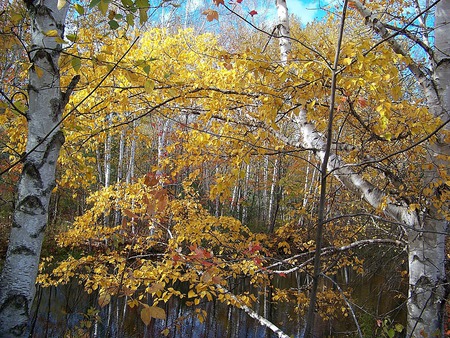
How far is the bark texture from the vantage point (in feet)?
4.61

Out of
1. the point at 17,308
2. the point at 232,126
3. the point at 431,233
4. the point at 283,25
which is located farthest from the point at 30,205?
the point at 431,233

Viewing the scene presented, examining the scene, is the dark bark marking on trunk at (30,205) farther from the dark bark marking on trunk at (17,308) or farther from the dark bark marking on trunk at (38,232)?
the dark bark marking on trunk at (17,308)

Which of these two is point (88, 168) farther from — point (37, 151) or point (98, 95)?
point (98, 95)

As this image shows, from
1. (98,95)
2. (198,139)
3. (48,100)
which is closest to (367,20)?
(198,139)

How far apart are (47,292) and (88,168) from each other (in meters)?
8.60

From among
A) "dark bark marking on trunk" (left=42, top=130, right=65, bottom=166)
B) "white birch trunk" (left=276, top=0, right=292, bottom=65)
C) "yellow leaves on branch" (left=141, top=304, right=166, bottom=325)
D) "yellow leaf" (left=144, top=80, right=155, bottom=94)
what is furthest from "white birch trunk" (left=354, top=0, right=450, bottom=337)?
"dark bark marking on trunk" (left=42, top=130, right=65, bottom=166)

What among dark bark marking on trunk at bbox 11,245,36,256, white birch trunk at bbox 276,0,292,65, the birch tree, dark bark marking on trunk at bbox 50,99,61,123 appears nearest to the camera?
dark bark marking on trunk at bbox 11,245,36,256

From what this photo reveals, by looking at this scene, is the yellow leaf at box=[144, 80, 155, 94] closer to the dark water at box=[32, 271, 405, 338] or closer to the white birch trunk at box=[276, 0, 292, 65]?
the white birch trunk at box=[276, 0, 292, 65]

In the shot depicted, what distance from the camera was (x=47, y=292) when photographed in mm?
8883

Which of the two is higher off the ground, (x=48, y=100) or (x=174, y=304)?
(x=48, y=100)

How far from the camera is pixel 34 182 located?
148 cm

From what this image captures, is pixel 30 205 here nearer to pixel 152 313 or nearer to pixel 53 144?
pixel 53 144

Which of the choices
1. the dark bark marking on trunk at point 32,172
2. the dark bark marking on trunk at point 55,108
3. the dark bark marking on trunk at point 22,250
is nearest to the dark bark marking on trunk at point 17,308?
the dark bark marking on trunk at point 22,250

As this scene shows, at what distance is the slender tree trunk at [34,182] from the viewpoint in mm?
1405
